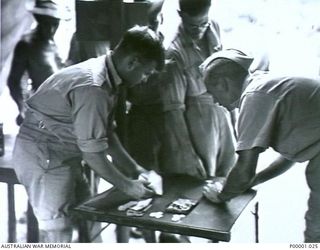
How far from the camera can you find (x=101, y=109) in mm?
1597

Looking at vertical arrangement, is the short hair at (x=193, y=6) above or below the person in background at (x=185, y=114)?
above

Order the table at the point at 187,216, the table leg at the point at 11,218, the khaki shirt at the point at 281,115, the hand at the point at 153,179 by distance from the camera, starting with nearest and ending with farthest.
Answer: the table at the point at 187,216
the khaki shirt at the point at 281,115
the hand at the point at 153,179
the table leg at the point at 11,218

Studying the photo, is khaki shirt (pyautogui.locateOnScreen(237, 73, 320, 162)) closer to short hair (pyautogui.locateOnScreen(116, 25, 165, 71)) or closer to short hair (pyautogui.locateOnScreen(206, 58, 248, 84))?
short hair (pyautogui.locateOnScreen(206, 58, 248, 84))

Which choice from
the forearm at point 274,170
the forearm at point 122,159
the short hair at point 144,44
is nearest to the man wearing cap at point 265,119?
the forearm at point 274,170

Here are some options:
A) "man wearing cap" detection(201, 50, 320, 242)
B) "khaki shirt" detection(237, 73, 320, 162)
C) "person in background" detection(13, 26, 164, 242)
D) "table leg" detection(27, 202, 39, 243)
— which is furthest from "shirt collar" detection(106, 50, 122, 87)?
"table leg" detection(27, 202, 39, 243)

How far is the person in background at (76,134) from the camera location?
5.27ft

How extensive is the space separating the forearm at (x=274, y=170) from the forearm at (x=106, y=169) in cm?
43

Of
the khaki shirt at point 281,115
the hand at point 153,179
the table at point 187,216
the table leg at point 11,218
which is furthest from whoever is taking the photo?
Answer: the table leg at point 11,218

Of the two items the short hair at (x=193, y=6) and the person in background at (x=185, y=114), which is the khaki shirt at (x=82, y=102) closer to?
the person in background at (x=185, y=114)

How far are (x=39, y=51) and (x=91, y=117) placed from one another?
12.7 inches

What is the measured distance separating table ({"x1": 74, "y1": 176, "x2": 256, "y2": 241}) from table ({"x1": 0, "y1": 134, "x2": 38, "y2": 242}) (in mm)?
238

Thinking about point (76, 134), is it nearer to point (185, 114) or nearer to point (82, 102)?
point (82, 102)

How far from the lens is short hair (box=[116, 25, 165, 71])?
1605 mm

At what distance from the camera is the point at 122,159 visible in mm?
1671
